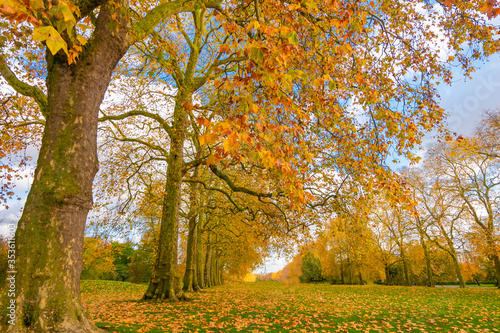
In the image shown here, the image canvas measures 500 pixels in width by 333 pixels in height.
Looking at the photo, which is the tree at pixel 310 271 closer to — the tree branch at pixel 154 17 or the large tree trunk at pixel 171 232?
the large tree trunk at pixel 171 232

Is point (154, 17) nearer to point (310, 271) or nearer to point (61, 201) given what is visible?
point (61, 201)

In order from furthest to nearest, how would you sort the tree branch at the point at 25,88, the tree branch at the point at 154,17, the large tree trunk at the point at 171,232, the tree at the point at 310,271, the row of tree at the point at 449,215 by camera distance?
the tree at the point at 310,271, the row of tree at the point at 449,215, the large tree trunk at the point at 171,232, the tree branch at the point at 25,88, the tree branch at the point at 154,17

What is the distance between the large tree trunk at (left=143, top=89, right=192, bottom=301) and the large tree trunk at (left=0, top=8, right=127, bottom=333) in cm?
457

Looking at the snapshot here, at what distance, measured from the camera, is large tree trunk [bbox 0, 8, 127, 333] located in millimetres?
3422

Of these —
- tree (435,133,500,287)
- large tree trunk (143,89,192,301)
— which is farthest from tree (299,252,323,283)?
large tree trunk (143,89,192,301)

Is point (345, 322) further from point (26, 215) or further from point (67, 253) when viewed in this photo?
point (26, 215)

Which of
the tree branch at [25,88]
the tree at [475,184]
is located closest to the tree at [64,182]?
the tree branch at [25,88]

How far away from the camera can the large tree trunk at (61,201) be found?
3.42 meters

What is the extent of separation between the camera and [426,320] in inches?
324

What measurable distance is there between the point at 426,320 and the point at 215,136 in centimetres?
987

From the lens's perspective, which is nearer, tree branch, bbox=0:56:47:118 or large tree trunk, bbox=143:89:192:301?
tree branch, bbox=0:56:47:118

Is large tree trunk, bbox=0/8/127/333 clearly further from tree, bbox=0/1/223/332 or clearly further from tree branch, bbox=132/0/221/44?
tree branch, bbox=132/0/221/44

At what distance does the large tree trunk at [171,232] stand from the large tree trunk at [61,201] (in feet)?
15.0

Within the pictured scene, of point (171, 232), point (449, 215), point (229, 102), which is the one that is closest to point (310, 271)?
point (449, 215)
